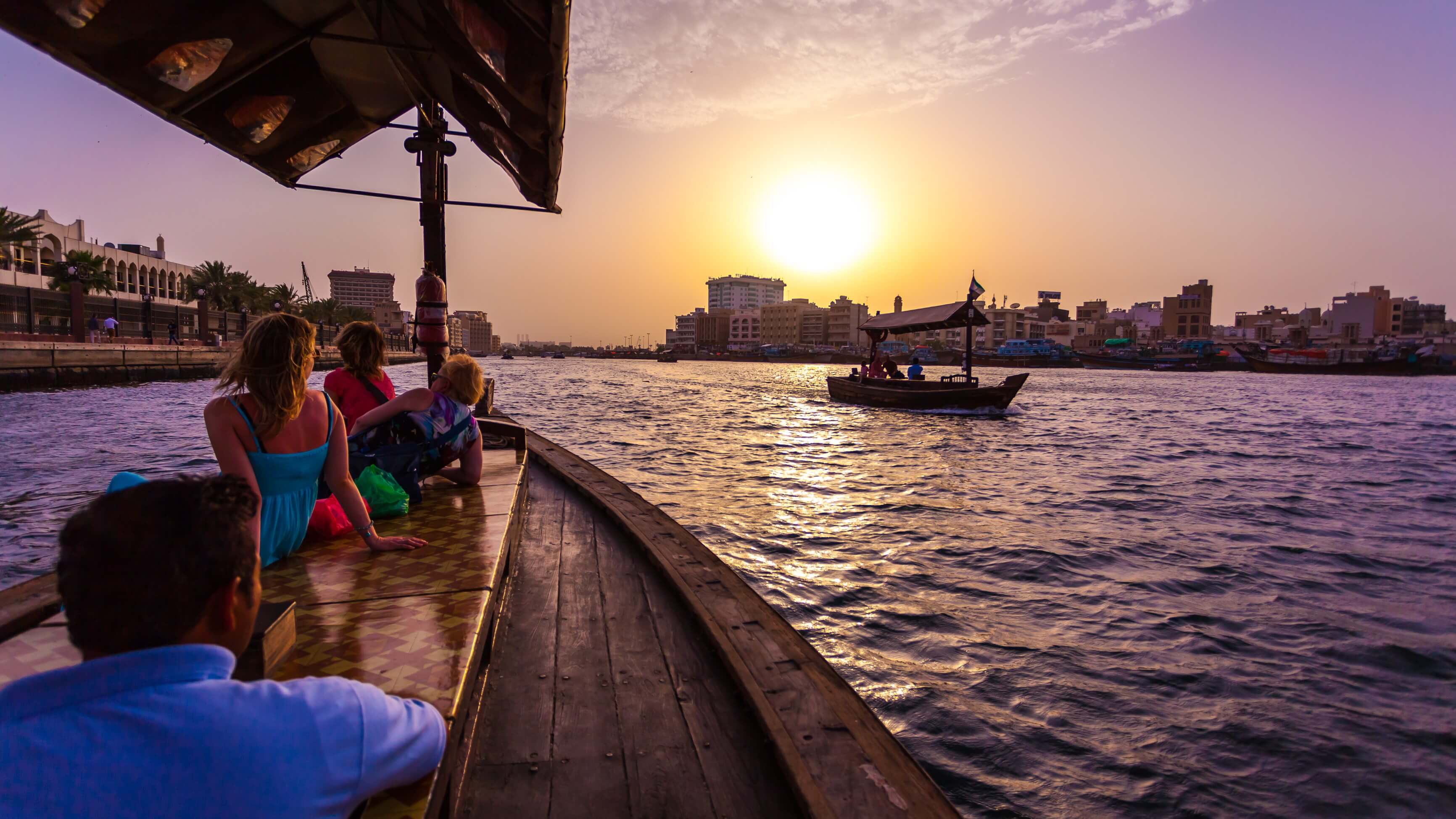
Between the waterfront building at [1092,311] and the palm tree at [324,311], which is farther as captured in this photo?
the waterfront building at [1092,311]

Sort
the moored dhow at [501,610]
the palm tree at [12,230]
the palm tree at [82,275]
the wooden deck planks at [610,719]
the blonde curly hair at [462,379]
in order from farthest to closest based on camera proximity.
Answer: the palm tree at [82,275]
the palm tree at [12,230]
the blonde curly hair at [462,379]
the wooden deck planks at [610,719]
the moored dhow at [501,610]

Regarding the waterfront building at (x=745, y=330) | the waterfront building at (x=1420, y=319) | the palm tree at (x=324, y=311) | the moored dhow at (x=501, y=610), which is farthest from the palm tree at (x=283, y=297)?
the waterfront building at (x=1420, y=319)

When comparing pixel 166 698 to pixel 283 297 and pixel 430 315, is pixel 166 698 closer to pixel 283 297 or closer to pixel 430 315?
pixel 430 315

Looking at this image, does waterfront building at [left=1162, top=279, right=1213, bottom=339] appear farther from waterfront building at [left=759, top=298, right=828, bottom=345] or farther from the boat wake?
the boat wake

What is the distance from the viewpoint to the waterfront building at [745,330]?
165000 millimetres

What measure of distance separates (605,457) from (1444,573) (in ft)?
42.0

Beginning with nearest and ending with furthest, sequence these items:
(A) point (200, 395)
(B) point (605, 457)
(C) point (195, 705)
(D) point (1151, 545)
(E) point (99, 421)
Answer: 1. (C) point (195, 705)
2. (D) point (1151, 545)
3. (B) point (605, 457)
4. (E) point (99, 421)
5. (A) point (200, 395)

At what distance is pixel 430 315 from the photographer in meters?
6.43

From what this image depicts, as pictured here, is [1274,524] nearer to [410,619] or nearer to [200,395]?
[410,619]

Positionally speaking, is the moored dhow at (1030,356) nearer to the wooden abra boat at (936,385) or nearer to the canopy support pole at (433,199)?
the wooden abra boat at (936,385)

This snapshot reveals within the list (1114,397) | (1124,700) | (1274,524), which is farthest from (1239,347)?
(1124,700)

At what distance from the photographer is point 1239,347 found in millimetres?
101312

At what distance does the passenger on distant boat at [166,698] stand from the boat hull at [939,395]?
25.7 metres

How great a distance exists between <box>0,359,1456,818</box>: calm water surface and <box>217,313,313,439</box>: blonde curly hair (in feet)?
11.9
